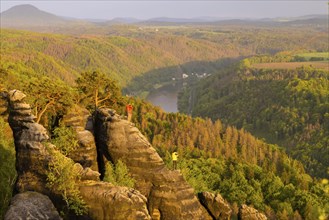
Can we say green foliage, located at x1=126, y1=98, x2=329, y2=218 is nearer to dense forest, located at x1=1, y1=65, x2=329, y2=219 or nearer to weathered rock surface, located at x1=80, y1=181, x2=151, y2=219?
dense forest, located at x1=1, y1=65, x2=329, y2=219

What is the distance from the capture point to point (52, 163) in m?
40.5

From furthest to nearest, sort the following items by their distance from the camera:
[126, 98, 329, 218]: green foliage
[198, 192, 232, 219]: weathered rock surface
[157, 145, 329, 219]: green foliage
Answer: [126, 98, 329, 218]: green foliage → [157, 145, 329, 219]: green foliage → [198, 192, 232, 219]: weathered rock surface

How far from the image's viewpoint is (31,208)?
3681cm

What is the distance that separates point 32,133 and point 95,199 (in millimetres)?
10291

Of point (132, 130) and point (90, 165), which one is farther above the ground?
point (132, 130)

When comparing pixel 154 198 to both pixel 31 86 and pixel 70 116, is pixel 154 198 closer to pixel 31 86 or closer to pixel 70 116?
pixel 70 116

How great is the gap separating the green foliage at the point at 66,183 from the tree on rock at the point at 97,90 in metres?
28.1

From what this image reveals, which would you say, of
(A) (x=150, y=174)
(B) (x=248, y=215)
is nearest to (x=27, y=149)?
(A) (x=150, y=174)

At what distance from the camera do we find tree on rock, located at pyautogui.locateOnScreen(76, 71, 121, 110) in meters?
68.6

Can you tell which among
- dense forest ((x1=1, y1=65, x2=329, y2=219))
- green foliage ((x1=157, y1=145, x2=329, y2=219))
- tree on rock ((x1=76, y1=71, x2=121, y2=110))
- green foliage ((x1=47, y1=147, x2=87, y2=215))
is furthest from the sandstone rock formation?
green foliage ((x1=157, y1=145, x2=329, y2=219))

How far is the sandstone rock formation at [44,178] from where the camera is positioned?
38.2 meters

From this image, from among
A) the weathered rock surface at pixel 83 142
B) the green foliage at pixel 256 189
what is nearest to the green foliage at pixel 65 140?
the weathered rock surface at pixel 83 142

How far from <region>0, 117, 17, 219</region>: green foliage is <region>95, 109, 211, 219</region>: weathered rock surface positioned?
11525mm

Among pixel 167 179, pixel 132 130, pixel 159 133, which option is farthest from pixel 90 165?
pixel 159 133
